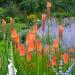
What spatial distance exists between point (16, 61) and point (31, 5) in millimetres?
11343

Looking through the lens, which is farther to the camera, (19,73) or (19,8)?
(19,8)

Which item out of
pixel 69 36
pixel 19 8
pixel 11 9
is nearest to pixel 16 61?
pixel 69 36

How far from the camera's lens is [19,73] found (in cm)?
421

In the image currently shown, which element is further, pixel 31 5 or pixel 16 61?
pixel 31 5

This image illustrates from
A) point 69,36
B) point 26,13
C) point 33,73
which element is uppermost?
point 33,73

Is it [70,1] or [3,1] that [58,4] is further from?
[3,1]

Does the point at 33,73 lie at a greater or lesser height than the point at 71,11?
greater

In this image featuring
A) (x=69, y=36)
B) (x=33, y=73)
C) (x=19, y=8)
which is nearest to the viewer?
(x=33, y=73)

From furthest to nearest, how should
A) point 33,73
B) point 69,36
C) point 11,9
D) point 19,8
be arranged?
point 19,8
point 11,9
point 69,36
point 33,73

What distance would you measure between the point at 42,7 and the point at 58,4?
2.02 ft

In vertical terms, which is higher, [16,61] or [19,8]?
[16,61]

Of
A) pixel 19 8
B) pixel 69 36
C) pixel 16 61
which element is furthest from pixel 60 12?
pixel 16 61

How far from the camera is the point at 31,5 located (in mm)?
15570

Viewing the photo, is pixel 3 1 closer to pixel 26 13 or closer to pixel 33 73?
pixel 26 13
